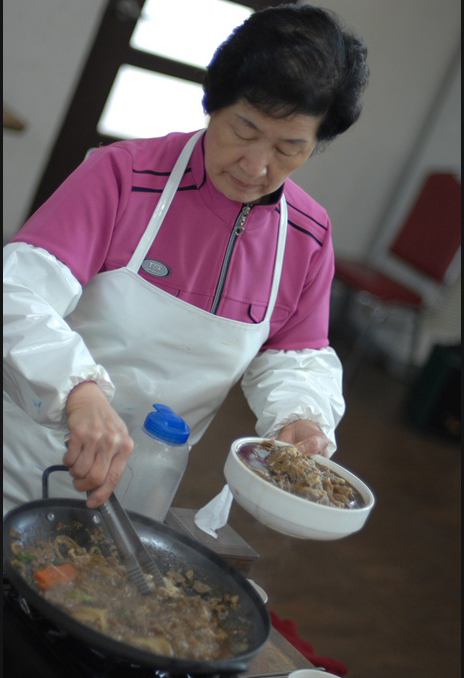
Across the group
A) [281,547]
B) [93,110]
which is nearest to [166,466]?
[281,547]

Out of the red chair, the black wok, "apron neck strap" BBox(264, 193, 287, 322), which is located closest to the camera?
the black wok

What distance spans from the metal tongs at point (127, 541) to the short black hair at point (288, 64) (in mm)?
662

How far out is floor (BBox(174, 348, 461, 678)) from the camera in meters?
3.02

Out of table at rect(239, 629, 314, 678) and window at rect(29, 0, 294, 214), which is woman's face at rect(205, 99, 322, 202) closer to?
table at rect(239, 629, 314, 678)

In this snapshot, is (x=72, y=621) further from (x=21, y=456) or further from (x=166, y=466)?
(x=21, y=456)

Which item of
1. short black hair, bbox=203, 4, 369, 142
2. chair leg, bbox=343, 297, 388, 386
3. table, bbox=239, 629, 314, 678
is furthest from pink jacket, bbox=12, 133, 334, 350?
chair leg, bbox=343, 297, 388, 386

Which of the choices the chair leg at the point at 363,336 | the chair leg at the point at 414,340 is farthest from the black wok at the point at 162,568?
the chair leg at the point at 414,340

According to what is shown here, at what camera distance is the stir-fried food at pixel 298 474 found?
1.29m

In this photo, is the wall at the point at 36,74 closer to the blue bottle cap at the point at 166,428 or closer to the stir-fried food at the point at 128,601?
the blue bottle cap at the point at 166,428

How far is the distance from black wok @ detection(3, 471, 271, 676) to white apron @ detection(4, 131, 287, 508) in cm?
38

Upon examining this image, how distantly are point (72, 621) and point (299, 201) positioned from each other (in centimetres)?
106

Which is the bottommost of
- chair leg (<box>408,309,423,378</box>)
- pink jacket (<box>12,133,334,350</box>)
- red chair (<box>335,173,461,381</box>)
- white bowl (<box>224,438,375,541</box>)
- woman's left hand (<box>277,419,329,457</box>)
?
chair leg (<box>408,309,423,378</box>)

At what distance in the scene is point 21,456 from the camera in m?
1.57

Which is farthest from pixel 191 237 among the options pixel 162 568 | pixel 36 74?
pixel 36 74
